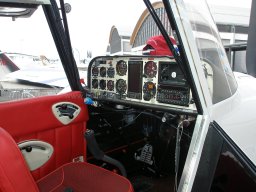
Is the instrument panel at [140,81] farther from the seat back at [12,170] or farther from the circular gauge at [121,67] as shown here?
the seat back at [12,170]

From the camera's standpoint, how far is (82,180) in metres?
1.51

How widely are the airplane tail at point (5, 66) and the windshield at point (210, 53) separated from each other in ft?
20.3

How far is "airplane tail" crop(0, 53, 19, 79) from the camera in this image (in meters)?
6.45

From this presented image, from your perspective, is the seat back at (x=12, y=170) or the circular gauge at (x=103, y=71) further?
the circular gauge at (x=103, y=71)

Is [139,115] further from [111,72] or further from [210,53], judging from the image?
[210,53]

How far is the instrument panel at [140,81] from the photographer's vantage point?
1.59 meters

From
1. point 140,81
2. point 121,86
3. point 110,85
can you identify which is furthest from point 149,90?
point 110,85

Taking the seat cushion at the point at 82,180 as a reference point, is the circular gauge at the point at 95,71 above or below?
above

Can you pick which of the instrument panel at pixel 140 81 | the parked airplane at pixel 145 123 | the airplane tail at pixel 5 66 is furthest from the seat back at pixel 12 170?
the airplane tail at pixel 5 66

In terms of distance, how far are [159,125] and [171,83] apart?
719mm

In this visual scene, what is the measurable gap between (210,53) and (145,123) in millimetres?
1281

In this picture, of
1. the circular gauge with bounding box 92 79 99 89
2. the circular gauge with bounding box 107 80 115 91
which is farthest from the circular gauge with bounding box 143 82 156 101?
the circular gauge with bounding box 92 79 99 89

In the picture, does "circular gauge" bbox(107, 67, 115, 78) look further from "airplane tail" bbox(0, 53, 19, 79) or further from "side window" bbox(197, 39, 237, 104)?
"airplane tail" bbox(0, 53, 19, 79)

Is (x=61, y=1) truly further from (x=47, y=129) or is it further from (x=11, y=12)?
(x=47, y=129)
